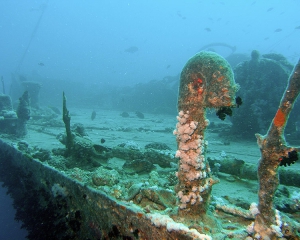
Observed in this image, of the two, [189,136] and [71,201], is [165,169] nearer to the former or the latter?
[71,201]

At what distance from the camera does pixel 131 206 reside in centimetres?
224

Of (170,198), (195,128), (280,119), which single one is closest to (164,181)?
(170,198)

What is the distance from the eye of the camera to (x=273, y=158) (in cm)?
165

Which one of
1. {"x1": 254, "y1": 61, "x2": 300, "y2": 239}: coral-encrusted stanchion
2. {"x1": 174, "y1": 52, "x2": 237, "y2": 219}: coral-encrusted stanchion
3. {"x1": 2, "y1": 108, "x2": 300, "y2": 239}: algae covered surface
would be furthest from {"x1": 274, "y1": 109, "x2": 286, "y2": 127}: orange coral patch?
{"x1": 2, "y1": 108, "x2": 300, "y2": 239}: algae covered surface

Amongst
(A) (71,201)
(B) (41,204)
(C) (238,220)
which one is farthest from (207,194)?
(B) (41,204)

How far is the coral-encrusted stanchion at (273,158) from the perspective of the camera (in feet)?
5.11

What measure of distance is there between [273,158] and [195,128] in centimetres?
72

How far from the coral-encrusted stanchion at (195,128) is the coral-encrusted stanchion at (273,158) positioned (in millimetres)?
522

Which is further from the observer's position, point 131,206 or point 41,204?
point 41,204

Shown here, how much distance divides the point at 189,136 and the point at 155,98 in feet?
75.1

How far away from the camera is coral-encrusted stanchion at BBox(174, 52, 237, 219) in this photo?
6.63ft

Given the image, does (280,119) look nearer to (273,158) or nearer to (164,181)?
(273,158)

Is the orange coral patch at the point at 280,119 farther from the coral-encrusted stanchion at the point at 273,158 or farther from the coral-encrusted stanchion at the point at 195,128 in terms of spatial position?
the coral-encrusted stanchion at the point at 195,128

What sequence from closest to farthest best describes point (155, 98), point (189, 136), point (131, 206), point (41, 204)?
point (189, 136) → point (131, 206) → point (41, 204) → point (155, 98)
